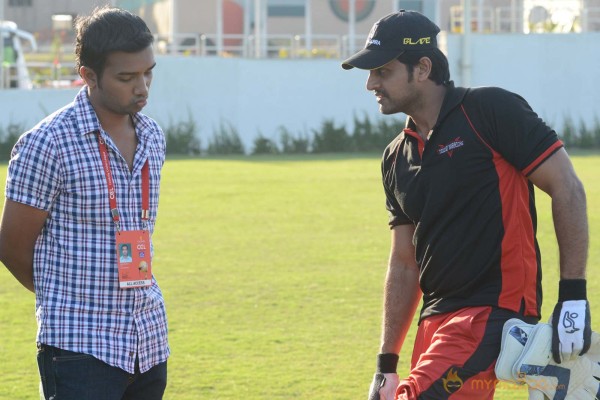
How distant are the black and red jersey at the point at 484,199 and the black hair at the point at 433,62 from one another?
16cm

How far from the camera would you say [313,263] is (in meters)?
12.0

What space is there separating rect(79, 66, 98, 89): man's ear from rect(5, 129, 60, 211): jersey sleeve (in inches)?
10.4

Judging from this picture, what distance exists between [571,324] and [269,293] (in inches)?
250

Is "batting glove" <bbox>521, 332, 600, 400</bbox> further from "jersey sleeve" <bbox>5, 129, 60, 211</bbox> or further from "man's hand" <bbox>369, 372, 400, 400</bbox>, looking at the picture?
"jersey sleeve" <bbox>5, 129, 60, 211</bbox>

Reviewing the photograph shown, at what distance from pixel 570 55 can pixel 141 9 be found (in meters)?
14.4

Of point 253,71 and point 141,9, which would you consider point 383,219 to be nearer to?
point 253,71

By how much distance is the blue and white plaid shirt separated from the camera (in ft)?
12.8

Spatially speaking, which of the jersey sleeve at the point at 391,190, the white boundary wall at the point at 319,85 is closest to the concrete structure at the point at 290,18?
the white boundary wall at the point at 319,85

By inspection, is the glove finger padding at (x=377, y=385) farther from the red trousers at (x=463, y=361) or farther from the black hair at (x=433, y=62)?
the black hair at (x=433, y=62)

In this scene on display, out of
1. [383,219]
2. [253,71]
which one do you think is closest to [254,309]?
[383,219]

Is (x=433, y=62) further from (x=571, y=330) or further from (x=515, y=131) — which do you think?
(x=571, y=330)

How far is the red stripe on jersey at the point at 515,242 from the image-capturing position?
440cm

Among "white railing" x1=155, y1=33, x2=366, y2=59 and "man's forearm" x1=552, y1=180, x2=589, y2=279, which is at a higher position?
"white railing" x1=155, y1=33, x2=366, y2=59

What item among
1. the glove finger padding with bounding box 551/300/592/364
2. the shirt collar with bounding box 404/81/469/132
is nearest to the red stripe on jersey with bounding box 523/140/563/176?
the shirt collar with bounding box 404/81/469/132
